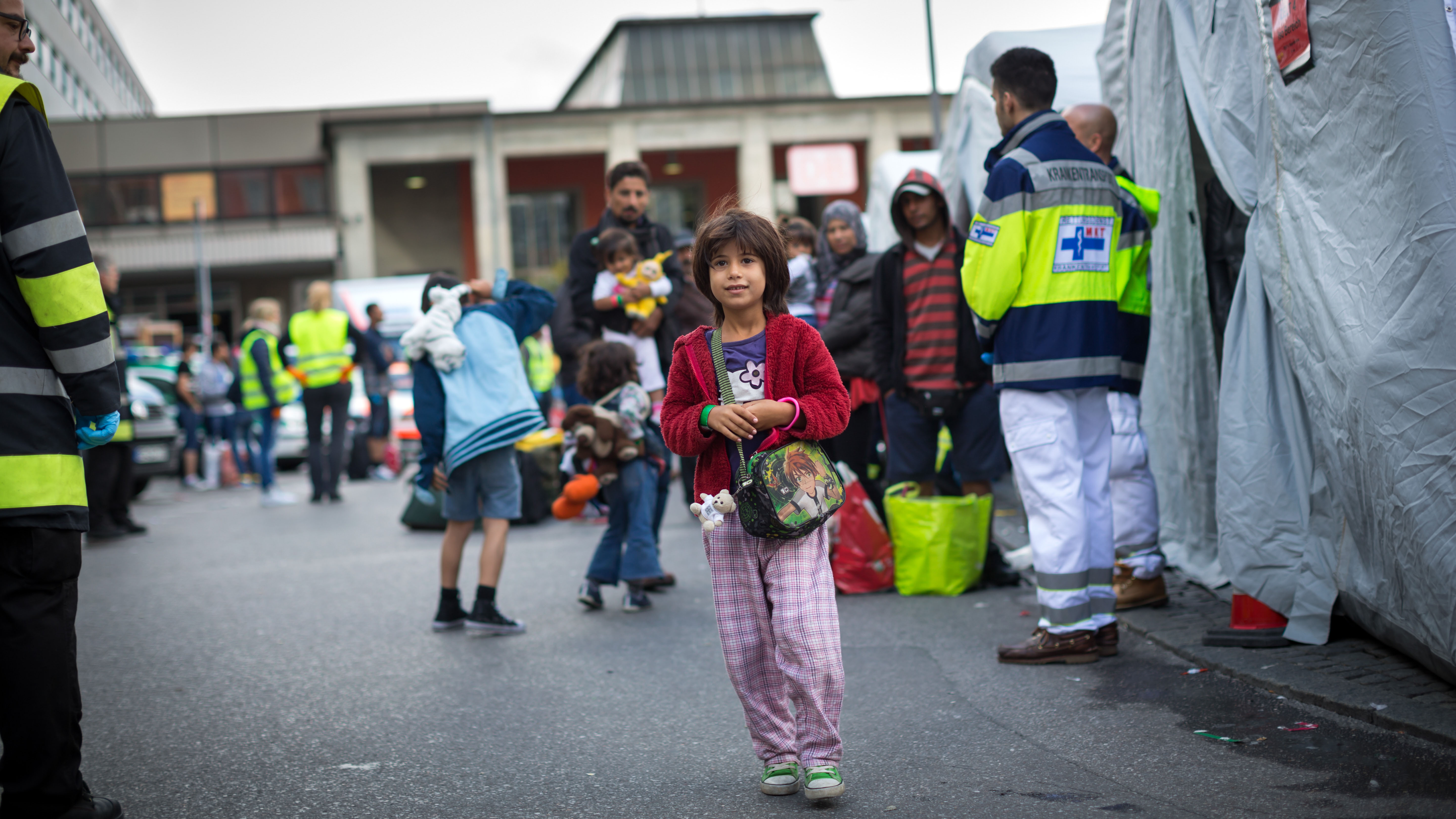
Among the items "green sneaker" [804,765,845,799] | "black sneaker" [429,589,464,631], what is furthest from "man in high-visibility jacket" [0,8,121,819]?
"black sneaker" [429,589,464,631]

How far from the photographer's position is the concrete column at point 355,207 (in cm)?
3503

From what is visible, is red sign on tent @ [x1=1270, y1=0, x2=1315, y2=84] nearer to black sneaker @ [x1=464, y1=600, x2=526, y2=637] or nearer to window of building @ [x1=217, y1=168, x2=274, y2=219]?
black sneaker @ [x1=464, y1=600, x2=526, y2=637]

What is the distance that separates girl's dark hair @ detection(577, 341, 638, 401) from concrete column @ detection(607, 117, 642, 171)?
28988 millimetres

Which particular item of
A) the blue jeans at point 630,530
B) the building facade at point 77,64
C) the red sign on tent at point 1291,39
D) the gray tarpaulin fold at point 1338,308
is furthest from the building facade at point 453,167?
the red sign on tent at point 1291,39

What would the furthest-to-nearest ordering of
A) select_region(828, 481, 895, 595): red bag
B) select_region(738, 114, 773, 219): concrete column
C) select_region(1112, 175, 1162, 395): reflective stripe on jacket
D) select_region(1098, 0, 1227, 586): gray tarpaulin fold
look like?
select_region(738, 114, 773, 219): concrete column → select_region(828, 481, 895, 595): red bag → select_region(1098, 0, 1227, 586): gray tarpaulin fold → select_region(1112, 175, 1162, 395): reflective stripe on jacket

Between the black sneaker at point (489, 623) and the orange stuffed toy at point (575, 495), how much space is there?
1.71 ft

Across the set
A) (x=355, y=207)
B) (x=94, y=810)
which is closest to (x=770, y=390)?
(x=94, y=810)

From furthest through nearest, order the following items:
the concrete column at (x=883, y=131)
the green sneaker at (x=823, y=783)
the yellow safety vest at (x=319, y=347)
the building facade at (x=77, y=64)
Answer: the building facade at (x=77, y=64), the concrete column at (x=883, y=131), the yellow safety vest at (x=319, y=347), the green sneaker at (x=823, y=783)

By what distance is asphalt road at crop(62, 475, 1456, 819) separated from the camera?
343cm

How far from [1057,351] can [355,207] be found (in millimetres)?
32683

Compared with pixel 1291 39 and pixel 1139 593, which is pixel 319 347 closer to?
pixel 1139 593

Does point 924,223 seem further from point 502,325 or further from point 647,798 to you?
point 647,798

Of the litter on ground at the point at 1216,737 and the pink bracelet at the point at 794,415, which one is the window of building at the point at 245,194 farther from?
the litter on ground at the point at 1216,737

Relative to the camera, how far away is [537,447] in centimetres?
1049
